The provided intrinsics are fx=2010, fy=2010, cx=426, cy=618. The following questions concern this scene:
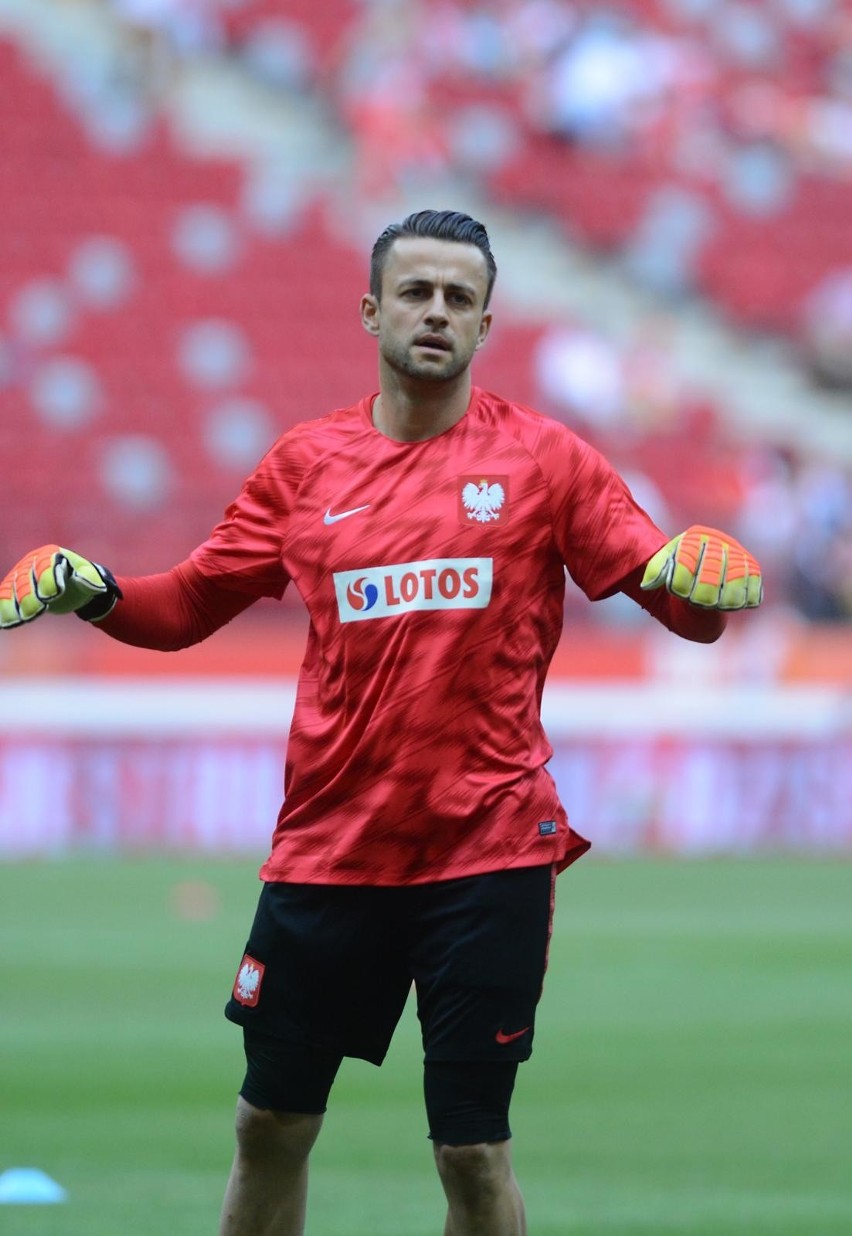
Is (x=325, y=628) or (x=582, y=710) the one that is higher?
(x=582, y=710)

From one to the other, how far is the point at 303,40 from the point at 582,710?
7915 millimetres

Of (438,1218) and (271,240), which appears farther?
(271,240)

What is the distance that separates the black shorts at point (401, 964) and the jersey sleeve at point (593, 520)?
55cm

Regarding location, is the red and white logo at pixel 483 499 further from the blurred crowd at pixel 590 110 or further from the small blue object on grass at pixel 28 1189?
the blurred crowd at pixel 590 110

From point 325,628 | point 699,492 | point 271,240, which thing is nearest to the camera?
point 325,628

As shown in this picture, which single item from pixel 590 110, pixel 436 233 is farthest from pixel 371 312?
pixel 590 110

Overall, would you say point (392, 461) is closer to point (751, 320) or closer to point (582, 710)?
point (582, 710)

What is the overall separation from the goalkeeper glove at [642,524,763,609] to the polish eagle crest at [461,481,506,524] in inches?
14.3

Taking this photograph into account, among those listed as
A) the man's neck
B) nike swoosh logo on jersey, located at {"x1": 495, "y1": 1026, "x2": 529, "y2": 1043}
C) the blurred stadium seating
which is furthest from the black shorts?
the blurred stadium seating

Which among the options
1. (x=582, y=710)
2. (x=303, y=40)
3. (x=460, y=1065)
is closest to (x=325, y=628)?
(x=460, y=1065)

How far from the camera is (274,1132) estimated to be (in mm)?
3562

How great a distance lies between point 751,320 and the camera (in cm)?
1875

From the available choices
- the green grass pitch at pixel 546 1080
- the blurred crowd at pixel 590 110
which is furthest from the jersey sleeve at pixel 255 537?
the blurred crowd at pixel 590 110

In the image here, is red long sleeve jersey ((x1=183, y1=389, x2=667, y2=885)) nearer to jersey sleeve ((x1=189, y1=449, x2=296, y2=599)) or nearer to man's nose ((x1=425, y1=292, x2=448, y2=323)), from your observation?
jersey sleeve ((x1=189, y1=449, x2=296, y2=599))
